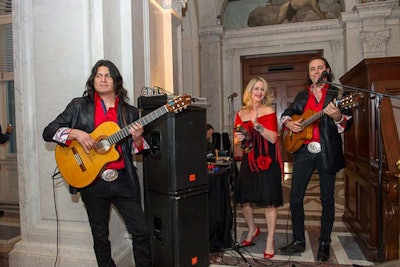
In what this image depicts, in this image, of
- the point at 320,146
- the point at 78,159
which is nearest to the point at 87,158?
the point at 78,159

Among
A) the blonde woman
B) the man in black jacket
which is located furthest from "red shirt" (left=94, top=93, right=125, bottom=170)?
the man in black jacket

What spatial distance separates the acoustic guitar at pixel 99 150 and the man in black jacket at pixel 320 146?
1381 mm

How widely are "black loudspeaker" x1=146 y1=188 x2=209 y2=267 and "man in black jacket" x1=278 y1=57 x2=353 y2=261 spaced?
1070 mm

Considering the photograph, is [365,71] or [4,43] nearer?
[365,71]

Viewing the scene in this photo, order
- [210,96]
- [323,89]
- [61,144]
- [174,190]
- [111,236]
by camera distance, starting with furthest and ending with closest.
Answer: [210,96] → [323,89] → [111,236] → [174,190] → [61,144]

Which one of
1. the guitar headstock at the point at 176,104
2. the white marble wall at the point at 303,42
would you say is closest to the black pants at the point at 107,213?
the guitar headstock at the point at 176,104

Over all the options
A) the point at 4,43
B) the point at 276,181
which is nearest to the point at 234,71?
the point at 4,43

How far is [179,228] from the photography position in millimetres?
2605

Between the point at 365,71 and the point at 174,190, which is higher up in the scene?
the point at 365,71

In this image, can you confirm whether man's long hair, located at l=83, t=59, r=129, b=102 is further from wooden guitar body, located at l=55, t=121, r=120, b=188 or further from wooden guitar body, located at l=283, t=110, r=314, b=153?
wooden guitar body, located at l=283, t=110, r=314, b=153

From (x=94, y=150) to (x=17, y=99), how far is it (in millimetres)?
1314

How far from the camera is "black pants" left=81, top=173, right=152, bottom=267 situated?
240 cm

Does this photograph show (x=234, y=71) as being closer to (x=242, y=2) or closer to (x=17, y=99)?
(x=242, y=2)

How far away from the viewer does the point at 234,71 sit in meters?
9.18
